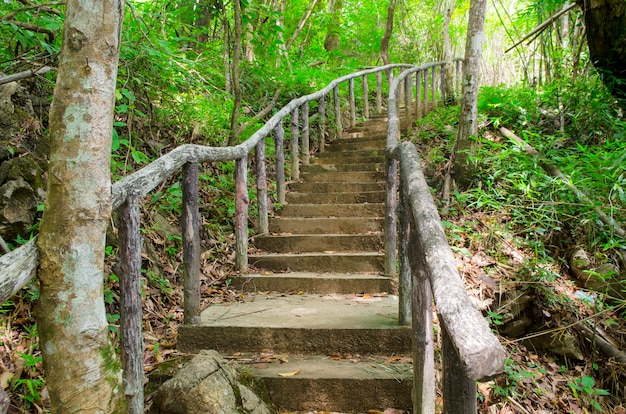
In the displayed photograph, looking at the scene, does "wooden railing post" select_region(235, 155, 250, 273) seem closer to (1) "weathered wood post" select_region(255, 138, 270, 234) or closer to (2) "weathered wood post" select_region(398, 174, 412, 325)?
(1) "weathered wood post" select_region(255, 138, 270, 234)

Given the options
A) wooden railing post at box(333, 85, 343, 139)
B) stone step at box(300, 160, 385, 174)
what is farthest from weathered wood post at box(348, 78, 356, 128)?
stone step at box(300, 160, 385, 174)

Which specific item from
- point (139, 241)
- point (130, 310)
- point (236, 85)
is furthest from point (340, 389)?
point (236, 85)

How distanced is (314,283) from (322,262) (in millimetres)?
357

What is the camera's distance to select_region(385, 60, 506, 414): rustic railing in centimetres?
96

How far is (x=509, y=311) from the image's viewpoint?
4.04 meters

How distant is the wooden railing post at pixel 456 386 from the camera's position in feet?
3.79

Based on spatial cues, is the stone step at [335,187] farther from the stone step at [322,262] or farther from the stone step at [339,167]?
the stone step at [322,262]

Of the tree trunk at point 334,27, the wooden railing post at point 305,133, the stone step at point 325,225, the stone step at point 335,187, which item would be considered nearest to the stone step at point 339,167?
the wooden railing post at point 305,133

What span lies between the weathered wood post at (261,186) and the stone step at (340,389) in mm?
2045

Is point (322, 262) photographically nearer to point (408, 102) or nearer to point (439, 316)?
point (439, 316)

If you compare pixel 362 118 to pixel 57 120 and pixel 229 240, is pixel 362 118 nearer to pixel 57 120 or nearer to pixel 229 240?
pixel 229 240

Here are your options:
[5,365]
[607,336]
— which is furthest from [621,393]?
[5,365]

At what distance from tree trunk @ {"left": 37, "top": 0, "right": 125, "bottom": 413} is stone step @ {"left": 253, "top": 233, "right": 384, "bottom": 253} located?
2.78 m

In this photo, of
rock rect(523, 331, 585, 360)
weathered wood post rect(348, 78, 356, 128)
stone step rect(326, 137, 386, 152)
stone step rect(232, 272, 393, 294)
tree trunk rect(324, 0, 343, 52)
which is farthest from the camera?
tree trunk rect(324, 0, 343, 52)
